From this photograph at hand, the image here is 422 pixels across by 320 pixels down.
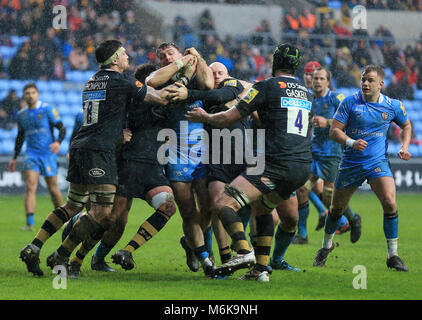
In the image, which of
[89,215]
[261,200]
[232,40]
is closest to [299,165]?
[261,200]

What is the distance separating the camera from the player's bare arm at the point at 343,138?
832 cm

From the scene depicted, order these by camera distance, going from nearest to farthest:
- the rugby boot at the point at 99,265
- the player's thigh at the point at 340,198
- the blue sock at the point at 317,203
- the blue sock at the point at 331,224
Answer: the rugby boot at the point at 99,265 → the player's thigh at the point at 340,198 → the blue sock at the point at 331,224 → the blue sock at the point at 317,203

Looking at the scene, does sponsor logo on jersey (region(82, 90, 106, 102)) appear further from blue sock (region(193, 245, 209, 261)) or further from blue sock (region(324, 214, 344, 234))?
blue sock (region(324, 214, 344, 234))

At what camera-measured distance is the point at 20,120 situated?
1327cm

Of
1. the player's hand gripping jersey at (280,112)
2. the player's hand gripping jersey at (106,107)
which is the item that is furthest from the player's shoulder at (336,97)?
the player's hand gripping jersey at (106,107)

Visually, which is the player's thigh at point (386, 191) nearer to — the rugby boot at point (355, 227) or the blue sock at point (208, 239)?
the blue sock at point (208, 239)

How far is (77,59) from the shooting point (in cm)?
2264

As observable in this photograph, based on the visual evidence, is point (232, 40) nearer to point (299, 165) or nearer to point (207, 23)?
point (207, 23)

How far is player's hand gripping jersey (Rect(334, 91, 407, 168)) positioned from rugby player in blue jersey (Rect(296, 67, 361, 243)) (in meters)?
2.51

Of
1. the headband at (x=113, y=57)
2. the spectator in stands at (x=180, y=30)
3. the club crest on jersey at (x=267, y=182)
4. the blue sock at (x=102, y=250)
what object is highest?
the spectator in stands at (x=180, y=30)

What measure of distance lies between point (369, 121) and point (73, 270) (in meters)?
3.70

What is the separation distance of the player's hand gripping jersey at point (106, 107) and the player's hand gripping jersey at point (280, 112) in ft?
3.55

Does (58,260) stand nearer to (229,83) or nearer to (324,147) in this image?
(229,83)

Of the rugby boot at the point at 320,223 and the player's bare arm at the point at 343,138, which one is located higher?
the player's bare arm at the point at 343,138
